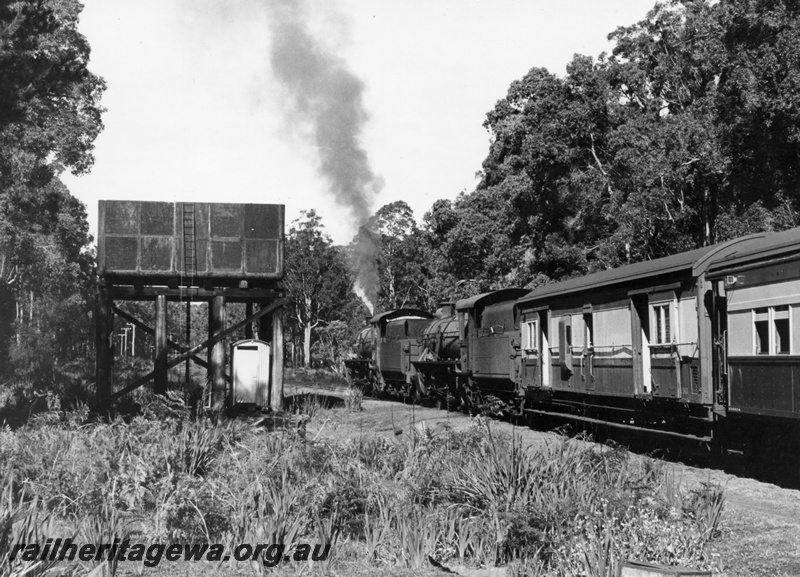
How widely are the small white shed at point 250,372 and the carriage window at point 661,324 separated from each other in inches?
449

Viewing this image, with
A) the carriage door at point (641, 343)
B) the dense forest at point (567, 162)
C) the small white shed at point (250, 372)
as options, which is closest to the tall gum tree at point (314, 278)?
the dense forest at point (567, 162)

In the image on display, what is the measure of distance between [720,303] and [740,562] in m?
6.17

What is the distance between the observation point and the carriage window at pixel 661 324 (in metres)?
14.4

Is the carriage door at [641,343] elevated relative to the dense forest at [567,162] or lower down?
lower down

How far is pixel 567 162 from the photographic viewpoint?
111ft

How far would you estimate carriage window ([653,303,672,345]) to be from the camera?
14352 millimetres

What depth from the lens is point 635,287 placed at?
1530 centimetres

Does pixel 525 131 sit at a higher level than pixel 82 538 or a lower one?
higher

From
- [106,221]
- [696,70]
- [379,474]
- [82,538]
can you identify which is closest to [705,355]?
[379,474]

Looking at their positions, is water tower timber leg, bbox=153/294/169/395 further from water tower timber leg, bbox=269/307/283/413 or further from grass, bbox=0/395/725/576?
grass, bbox=0/395/725/576

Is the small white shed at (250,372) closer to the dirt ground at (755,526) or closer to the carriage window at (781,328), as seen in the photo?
the dirt ground at (755,526)

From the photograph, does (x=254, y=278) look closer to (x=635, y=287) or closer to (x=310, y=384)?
(x=635, y=287)

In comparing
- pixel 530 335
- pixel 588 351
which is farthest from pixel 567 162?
pixel 588 351

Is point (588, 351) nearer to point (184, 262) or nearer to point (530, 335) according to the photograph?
point (530, 335)
